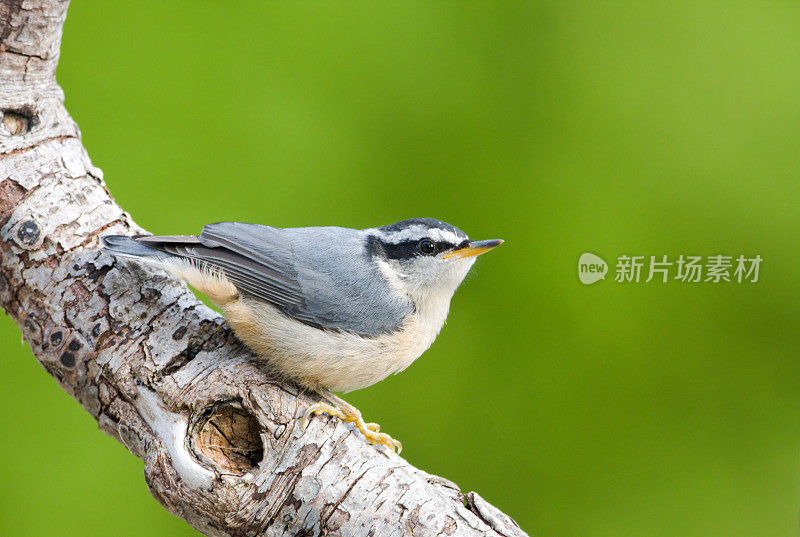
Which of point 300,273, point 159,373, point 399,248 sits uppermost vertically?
point 399,248

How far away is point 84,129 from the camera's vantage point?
2.02 meters

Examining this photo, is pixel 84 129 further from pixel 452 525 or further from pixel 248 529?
pixel 452 525

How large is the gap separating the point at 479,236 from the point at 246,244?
2.45 ft

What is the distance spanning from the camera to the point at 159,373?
125cm

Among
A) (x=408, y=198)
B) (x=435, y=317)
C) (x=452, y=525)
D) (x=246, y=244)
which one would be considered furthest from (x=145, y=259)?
(x=408, y=198)

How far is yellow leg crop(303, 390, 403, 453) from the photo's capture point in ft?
4.04

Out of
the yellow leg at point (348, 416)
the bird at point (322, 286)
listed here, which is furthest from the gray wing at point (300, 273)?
the yellow leg at point (348, 416)

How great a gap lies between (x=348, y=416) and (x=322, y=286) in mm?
236

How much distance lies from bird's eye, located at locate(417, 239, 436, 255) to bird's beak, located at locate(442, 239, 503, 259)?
0.03 metres

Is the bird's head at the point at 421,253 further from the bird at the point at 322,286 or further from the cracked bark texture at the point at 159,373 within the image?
the cracked bark texture at the point at 159,373

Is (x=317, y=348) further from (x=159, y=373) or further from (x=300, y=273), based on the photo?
(x=159, y=373)

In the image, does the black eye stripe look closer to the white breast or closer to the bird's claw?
the white breast

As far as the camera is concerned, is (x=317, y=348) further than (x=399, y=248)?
No

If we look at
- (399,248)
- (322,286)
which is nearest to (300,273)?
(322,286)
